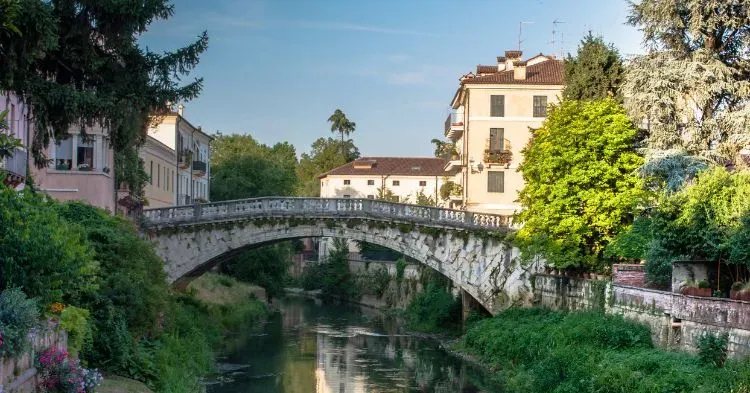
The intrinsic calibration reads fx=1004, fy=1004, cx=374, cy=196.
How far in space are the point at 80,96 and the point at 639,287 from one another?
17.2 m

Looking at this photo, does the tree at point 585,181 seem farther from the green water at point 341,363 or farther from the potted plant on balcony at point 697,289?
the potted plant on balcony at point 697,289

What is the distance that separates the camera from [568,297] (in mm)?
37688

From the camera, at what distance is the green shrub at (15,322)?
48.3 ft

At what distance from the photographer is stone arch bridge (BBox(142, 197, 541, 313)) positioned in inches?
1753

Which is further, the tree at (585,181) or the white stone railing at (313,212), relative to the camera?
the white stone railing at (313,212)

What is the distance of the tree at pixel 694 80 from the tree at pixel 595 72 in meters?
3.73

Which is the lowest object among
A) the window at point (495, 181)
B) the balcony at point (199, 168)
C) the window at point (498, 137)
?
the window at point (495, 181)

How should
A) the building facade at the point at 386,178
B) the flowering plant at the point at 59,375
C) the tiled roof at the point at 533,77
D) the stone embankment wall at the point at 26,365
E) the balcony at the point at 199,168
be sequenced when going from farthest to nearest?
the building facade at the point at 386,178 → the balcony at the point at 199,168 → the tiled roof at the point at 533,77 → the flowering plant at the point at 59,375 → the stone embankment wall at the point at 26,365

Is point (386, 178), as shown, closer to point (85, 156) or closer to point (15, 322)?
point (85, 156)

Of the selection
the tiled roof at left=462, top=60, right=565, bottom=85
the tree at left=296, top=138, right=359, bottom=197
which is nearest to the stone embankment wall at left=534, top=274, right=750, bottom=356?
the tiled roof at left=462, top=60, right=565, bottom=85

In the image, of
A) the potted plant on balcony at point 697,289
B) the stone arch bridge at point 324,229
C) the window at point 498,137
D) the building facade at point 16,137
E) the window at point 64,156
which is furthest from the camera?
the window at point 498,137

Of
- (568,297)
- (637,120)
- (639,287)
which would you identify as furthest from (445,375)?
(637,120)

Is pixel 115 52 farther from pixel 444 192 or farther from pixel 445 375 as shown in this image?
pixel 444 192

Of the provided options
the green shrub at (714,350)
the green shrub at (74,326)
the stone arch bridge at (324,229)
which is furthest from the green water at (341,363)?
the green shrub at (74,326)
